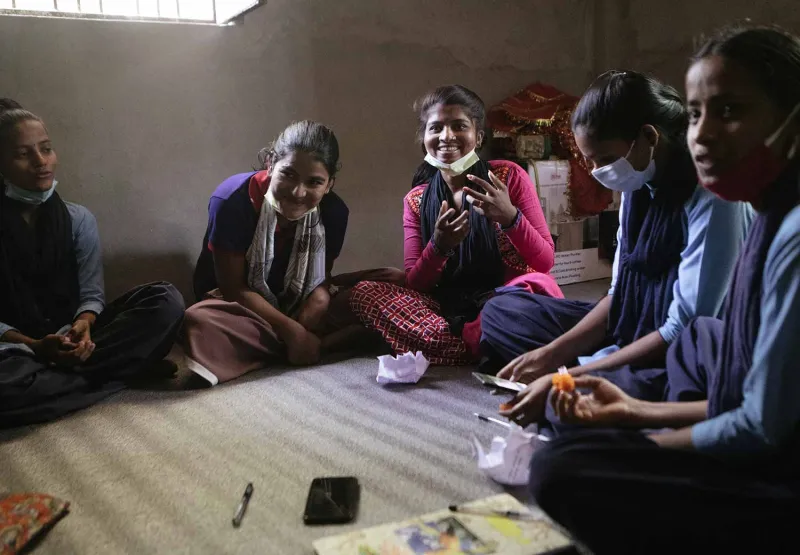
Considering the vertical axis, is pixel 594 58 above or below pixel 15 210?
above

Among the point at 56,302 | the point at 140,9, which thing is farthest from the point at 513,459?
the point at 140,9

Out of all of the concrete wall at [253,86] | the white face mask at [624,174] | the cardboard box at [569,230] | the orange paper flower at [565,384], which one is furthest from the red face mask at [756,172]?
the cardboard box at [569,230]

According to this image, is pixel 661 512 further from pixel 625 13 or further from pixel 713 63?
pixel 625 13

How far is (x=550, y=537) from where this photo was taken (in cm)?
123

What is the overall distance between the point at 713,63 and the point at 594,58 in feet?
11.6

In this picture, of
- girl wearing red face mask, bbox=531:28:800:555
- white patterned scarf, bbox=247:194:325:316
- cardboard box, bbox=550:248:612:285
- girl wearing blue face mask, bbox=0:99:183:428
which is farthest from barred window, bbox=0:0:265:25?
cardboard box, bbox=550:248:612:285

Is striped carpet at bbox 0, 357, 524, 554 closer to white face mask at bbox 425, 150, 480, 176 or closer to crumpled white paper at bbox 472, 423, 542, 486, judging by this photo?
crumpled white paper at bbox 472, 423, 542, 486

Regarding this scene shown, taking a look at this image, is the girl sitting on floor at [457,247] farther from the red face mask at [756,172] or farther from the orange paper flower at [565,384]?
the red face mask at [756,172]

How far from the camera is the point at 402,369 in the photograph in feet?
7.50

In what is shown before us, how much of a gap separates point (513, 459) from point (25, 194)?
187 centimetres

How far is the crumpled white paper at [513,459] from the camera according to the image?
150cm

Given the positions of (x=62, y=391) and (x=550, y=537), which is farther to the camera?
(x=62, y=391)

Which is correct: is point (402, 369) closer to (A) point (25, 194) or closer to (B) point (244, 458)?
(B) point (244, 458)

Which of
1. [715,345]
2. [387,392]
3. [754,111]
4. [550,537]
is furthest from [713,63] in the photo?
[387,392]
